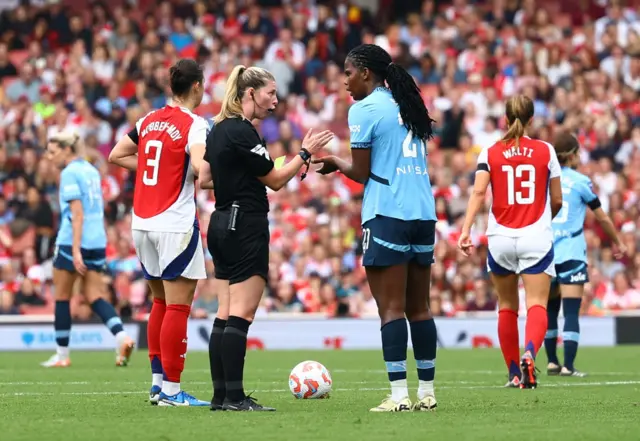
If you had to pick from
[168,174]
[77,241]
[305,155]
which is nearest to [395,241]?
[305,155]

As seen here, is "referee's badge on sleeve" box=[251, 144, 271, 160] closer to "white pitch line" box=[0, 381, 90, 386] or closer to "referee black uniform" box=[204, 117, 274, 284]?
"referee black uniform" box=[204, 117, 274, 284]

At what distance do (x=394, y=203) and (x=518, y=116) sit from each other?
3.06 m

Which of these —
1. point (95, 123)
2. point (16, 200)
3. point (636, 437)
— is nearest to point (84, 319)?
point (16, 200)

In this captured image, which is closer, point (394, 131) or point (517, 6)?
point (394, 131)

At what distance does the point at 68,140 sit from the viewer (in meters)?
15.0

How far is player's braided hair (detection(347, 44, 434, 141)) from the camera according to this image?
30.7 feet

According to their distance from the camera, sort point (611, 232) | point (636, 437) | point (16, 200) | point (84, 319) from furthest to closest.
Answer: point (16, 200), point (84, 319), point (611, 232), point (636, 437)

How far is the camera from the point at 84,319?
68.1 ft

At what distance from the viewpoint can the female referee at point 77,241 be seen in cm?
1498

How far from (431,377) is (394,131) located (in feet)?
5.77

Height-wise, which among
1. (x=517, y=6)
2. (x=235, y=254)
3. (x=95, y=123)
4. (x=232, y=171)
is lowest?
(x=235, y=254)

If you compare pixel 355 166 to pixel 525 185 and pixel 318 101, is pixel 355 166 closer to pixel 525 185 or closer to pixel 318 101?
pixel 525 185

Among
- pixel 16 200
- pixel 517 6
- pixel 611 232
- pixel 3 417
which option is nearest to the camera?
pixel 3 417

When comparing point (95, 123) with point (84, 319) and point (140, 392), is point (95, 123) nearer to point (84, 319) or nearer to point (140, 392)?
point (84, 319)
